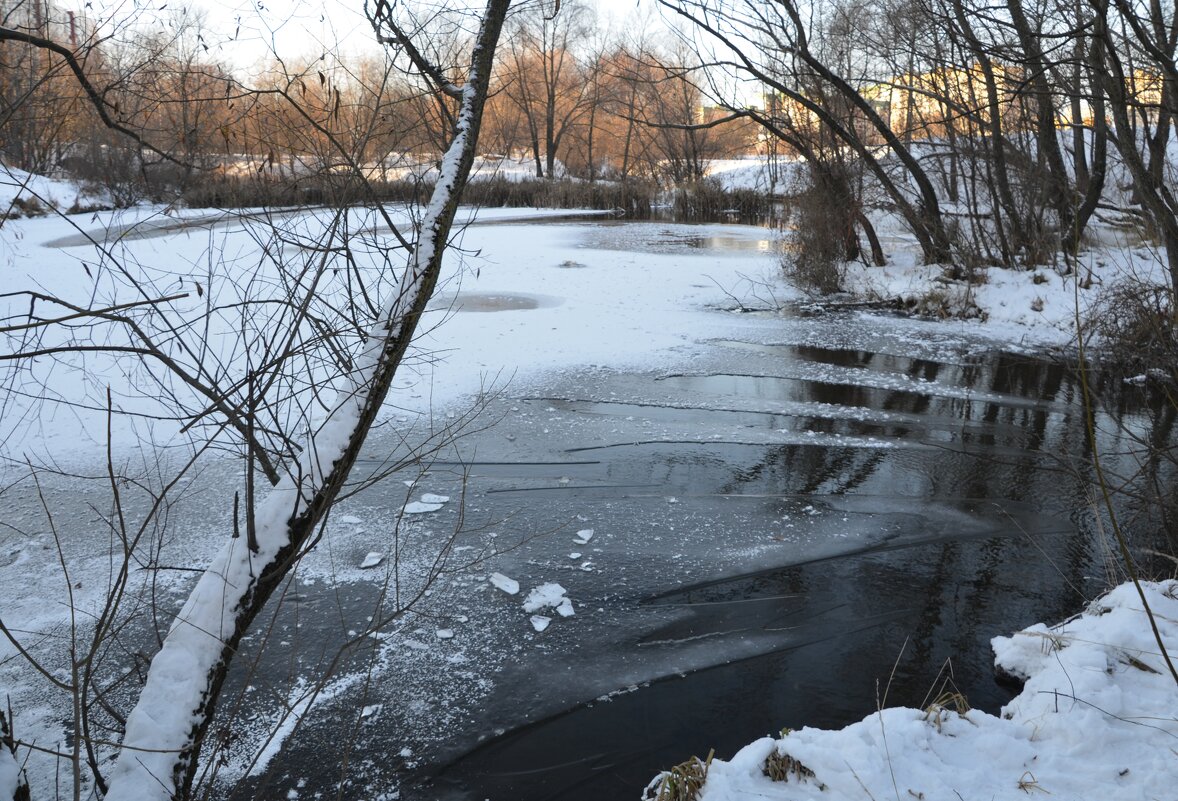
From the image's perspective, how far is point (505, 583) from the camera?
4.93 meters

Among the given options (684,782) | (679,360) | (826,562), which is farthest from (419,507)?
(679,360)

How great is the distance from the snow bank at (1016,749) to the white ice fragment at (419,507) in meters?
3.13

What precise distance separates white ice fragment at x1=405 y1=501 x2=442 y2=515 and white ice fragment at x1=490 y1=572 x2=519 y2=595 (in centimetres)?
97

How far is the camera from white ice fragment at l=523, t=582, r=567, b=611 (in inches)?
186

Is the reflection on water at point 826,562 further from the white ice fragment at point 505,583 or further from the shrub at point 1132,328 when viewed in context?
the shrub at point 1132,328

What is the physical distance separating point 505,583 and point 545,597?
0.27 m

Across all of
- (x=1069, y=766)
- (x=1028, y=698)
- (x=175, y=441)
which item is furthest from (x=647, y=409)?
(x=1069, y=766)

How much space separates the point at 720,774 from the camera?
305cm

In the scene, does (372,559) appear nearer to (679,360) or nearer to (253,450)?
(253,450)

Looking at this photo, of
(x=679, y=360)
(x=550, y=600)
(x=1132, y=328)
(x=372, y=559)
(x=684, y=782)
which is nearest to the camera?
(x=684, y=782)

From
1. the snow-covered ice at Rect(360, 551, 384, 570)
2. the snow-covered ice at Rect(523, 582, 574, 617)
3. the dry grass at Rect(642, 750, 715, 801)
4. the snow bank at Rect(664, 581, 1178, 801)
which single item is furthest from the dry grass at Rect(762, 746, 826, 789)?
the snow-covered ice at Rect(360, 551, 384, 570)

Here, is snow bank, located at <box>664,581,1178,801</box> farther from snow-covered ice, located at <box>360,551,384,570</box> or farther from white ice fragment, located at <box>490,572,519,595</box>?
snow-covered ice, located at <box>360,551,384,570</box>

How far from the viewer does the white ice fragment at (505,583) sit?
16.0 ft

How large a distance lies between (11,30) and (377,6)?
1.49 metres
